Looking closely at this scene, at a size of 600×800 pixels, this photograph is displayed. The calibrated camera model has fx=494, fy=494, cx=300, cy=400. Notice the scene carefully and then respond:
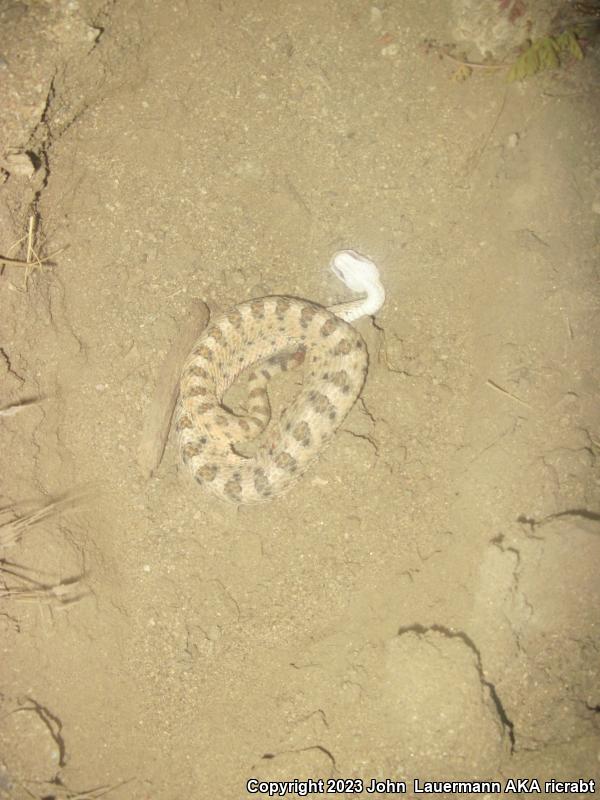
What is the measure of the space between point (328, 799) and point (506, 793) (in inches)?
52.5

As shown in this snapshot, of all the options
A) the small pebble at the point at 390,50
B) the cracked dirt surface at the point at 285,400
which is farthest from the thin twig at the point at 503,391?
the small pebble at the point at 390,50

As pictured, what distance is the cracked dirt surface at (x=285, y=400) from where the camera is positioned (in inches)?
154

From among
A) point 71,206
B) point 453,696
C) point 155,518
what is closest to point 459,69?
point 71,206

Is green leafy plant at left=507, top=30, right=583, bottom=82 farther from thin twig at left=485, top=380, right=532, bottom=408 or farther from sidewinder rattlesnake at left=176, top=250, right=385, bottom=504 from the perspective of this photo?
→ thin twig at left=485, top=380, right=532, bottom=408

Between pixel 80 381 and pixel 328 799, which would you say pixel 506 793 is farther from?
pixel 80 381

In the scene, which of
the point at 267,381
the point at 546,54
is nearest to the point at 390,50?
the point at 546,54

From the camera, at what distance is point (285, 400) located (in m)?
5.23

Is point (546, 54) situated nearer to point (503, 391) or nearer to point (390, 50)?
point (390, 50)

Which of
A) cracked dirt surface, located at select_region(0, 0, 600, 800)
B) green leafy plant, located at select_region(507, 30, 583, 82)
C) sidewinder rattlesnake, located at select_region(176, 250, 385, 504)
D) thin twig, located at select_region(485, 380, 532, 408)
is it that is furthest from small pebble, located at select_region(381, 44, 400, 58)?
thin twig, located at select_region(485, 380, 532, 408)

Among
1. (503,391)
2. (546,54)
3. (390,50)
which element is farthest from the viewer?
(390,50)

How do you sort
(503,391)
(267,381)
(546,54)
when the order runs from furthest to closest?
(267,381) < (546,54) < (503,391)

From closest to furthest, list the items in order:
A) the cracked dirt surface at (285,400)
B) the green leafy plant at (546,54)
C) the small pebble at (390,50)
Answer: the cracked dirt surface at (285,400) < the green leafy plant at (546,54) < the small pebble at (390,50)

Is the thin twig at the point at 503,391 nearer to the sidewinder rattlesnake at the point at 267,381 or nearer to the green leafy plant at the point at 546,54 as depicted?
the sidewinder rattlesnake at the point at 267,381

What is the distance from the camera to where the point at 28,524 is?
437cm
